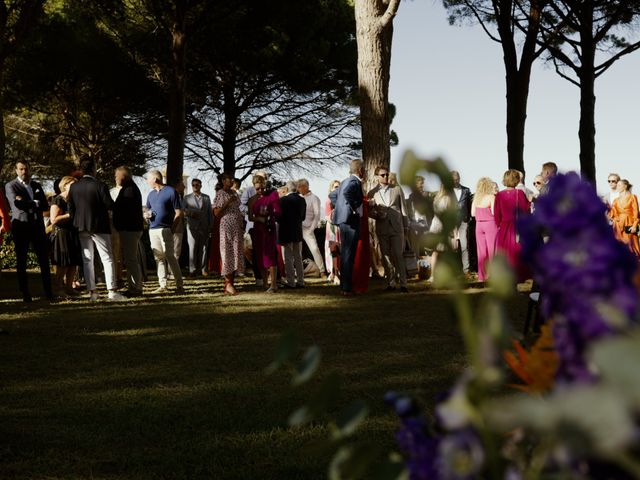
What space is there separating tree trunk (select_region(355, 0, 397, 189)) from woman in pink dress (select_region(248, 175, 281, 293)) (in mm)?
1870

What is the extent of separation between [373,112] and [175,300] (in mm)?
4938

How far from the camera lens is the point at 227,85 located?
94.8ft

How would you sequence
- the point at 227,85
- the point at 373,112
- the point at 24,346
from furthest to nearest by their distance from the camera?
the point at 227,85 < the point at 373,112 < the point at 24,346

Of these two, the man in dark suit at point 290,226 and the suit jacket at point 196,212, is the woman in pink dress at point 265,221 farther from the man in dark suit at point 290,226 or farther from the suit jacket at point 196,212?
Answer: the suit jacket at point 196,212

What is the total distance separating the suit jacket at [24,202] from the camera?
38.4ft

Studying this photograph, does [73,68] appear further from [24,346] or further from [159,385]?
[159,385]

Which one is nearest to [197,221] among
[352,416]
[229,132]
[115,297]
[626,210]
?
[115,297]

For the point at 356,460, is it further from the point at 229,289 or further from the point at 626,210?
the point at 626,210

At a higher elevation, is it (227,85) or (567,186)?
(227,85)

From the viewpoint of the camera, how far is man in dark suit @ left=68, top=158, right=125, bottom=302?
455 inches

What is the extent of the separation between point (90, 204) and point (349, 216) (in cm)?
342

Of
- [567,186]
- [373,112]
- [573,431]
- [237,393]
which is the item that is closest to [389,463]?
[567,186]

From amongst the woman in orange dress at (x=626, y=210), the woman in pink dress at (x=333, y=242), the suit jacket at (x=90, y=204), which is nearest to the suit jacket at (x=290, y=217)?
the woman in pink dress at (x=333, y=242)

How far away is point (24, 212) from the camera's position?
1181 centimetres
